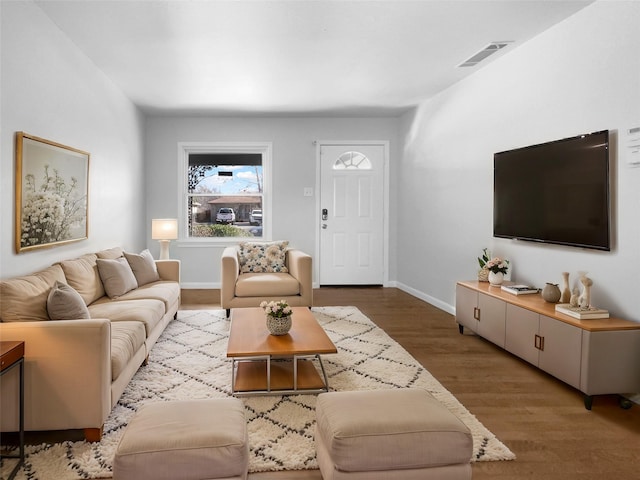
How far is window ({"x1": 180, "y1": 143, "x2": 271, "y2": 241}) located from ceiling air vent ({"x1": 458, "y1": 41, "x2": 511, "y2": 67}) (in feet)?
10.7

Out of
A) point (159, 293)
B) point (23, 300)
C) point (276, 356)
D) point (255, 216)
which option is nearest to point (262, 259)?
point (159, 293)

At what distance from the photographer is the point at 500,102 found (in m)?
4.23

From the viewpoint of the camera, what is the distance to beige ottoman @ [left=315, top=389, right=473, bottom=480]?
167 cm

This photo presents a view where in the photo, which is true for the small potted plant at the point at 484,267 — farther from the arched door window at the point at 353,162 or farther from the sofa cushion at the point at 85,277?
the sofa cushion at the point at 85,277

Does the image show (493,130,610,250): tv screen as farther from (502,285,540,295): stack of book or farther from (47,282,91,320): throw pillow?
(47,282,91,320): throw pillow

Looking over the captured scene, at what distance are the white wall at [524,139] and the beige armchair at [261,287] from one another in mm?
1666

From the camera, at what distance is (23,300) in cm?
258

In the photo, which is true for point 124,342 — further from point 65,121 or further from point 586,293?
point 586,293

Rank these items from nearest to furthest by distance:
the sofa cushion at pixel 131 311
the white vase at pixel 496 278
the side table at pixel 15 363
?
the side table at pixel 15 363 → the sofa cushion at pixel 131 311 → the white vase at pixel 496 278

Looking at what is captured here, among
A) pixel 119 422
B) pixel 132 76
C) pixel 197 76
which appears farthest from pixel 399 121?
pixel 119 422

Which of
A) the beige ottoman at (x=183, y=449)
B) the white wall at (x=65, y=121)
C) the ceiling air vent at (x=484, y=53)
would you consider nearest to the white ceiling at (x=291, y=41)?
the ceiling air vent at (x=484, y=53)

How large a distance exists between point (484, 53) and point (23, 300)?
4009mm

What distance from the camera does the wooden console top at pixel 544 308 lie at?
2718 mm

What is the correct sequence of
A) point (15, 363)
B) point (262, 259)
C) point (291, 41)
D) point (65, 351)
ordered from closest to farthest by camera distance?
1. point (15, 363)
2. point (65, 351)
3. point (291, 41)
4. point (262, 259)
